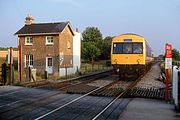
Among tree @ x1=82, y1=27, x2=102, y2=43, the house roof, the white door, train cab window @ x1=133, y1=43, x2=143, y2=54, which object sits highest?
tree @ x1=82, y1=27, x2=102, y2=43

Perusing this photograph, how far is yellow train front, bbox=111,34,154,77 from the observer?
949 inches

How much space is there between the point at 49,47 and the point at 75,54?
6359 mm

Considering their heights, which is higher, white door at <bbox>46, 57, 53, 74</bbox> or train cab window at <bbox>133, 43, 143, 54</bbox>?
train cab window at <bbox>133, 43, 143, 54</bbox>

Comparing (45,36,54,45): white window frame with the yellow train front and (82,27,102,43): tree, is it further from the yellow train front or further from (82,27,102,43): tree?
(82,27,102,43): tree

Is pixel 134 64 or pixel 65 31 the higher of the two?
pixel 65 31

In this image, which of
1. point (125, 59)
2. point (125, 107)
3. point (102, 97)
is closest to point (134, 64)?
point (125, 59)

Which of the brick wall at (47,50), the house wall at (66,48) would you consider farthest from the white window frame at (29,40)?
the house wall at (66,48)

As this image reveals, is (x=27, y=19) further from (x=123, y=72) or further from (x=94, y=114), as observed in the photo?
(x=94, y=114)

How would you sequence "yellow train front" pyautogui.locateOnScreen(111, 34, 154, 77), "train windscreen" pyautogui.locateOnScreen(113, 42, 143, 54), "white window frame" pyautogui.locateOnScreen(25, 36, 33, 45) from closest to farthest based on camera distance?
"yellow train front" pyautogui.locateOnScreen(111, 34, 154, 77) → "train windscreen" pyautogui.locateOnScreen(113, 42, 143, 54) → "white window frame" pyautogui.locateOnScreen(25, 36, 33, 45)

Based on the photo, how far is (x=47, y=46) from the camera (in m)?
35.1

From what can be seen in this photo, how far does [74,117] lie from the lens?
948cm

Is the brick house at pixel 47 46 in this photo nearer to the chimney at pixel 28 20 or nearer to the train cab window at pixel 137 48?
the chimney at pixel 28 20

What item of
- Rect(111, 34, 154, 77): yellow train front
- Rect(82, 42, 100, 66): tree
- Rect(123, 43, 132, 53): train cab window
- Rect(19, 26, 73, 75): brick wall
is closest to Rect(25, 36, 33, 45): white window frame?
Rect(19, 26, 73, 75): brick wall

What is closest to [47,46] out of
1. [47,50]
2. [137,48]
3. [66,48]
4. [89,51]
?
[47,50]
